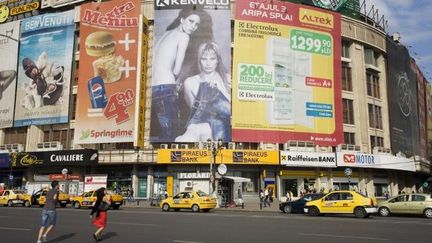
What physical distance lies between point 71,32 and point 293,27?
2482 cm

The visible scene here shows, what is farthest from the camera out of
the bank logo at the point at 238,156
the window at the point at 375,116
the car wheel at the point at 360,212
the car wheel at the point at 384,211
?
the window at the point at 375,116

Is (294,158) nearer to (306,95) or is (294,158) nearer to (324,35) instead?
(306,95)

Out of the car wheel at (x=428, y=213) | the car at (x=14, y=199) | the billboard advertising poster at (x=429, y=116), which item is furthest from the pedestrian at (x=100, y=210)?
the billboard advertising poster at (x=429, y=116)

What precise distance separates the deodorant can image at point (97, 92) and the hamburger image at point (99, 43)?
2912mm

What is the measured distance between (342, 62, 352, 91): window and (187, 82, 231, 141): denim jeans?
1608cm

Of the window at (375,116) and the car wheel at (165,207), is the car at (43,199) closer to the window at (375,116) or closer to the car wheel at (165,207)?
the car wheel at (165,207)

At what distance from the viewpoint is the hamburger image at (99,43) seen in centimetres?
4606

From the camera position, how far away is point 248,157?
1640 inches

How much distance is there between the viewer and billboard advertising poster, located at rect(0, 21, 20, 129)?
1962 inches

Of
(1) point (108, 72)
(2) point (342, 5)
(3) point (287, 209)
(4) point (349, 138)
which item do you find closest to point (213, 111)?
(1) point (108, 72)

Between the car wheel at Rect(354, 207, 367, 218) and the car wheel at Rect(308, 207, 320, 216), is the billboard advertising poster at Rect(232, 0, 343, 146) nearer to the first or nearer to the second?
the car wheel at Rect(308, 207, 320, 216)

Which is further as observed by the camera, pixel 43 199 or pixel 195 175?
pixel 195 175

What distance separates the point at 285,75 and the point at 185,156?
13.9 meters

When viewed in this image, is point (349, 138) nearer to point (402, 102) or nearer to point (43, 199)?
point (402, 102)
